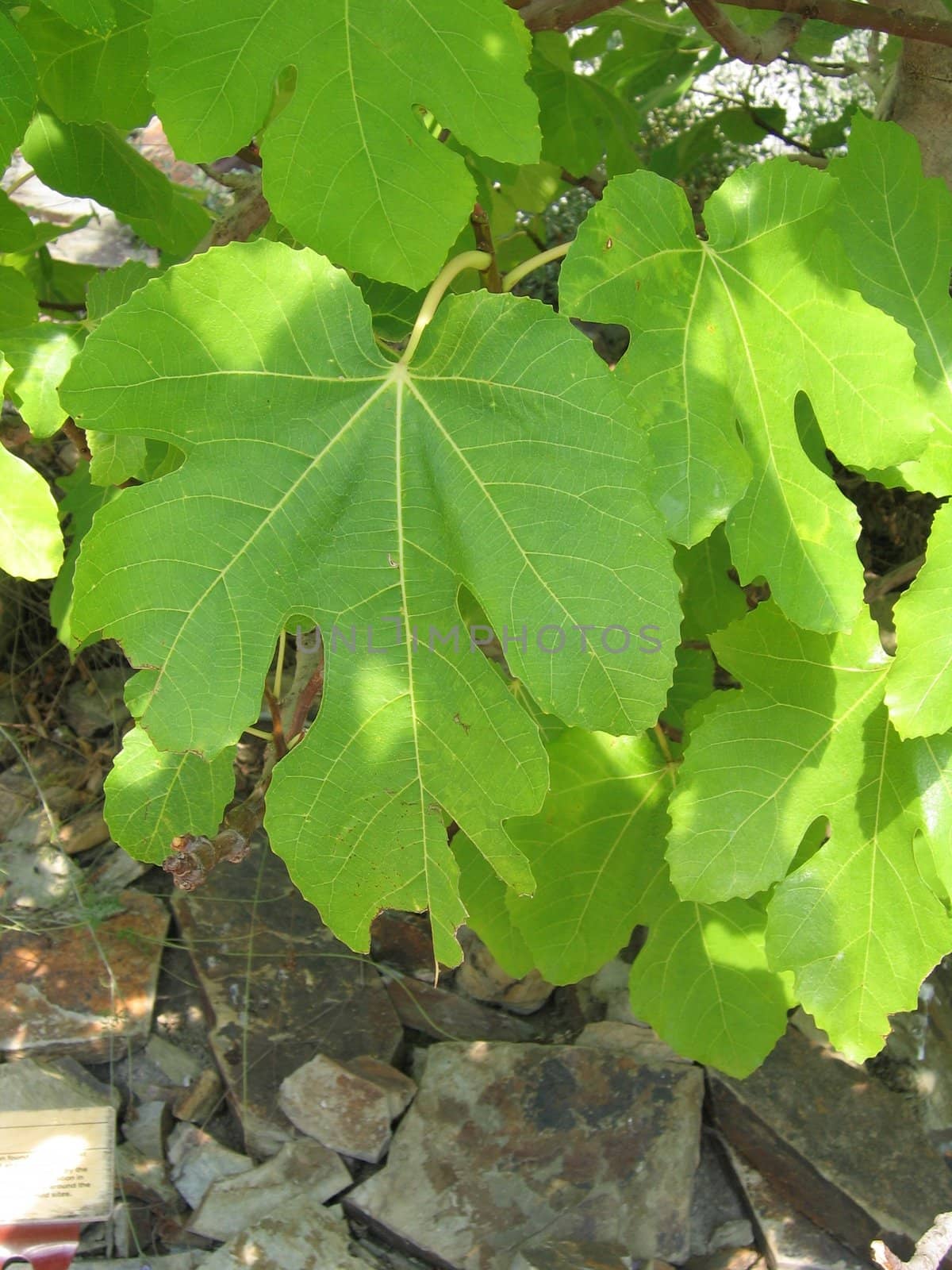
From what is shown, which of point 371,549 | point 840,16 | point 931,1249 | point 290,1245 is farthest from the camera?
point 290,1245

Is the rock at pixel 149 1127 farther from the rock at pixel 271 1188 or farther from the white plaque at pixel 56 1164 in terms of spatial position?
the white plaque at pixel 56 1164

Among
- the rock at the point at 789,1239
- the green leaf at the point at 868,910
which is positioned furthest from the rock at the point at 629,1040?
the green leaf at the point at 868,910

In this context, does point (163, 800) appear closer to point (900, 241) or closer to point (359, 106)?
point (359, 106)

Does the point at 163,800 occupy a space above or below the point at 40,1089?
above

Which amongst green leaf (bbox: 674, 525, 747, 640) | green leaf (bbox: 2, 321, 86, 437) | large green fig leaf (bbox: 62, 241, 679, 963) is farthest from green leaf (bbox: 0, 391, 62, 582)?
green leaf (bbox: 674, 525, 747, 640)

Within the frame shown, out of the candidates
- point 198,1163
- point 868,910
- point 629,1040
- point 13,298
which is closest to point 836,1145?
point 629,1040
